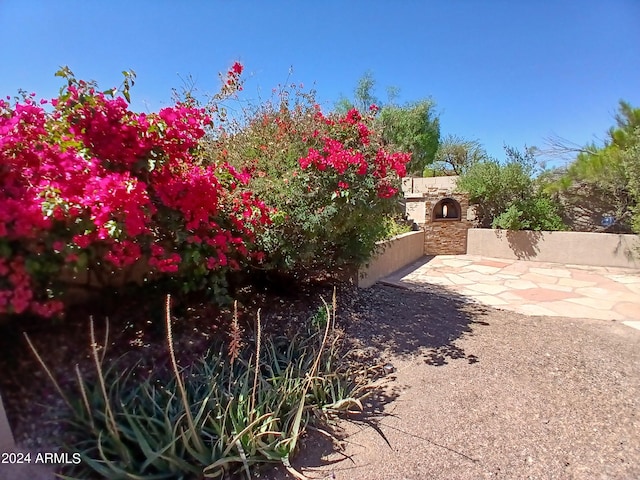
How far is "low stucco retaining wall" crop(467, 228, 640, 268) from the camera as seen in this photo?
7988mm

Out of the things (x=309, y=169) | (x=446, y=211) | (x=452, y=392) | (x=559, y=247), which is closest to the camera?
(x=452, y=392)

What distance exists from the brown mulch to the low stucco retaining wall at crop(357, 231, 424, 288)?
1.53m

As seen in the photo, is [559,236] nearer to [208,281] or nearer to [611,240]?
[611,240]

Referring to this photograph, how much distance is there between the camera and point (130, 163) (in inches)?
98.7

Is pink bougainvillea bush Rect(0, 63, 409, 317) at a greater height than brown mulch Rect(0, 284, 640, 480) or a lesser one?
greater

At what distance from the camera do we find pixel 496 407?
2.64m

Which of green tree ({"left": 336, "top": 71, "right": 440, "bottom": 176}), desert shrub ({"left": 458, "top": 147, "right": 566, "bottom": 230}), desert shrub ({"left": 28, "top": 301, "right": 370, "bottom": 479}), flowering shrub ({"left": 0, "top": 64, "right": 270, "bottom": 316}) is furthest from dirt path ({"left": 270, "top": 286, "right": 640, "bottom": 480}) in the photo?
green tree ({"left": 336, "top": 71, "right": 440, "bottom": 176})

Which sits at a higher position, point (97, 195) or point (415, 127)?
point (415, 127)

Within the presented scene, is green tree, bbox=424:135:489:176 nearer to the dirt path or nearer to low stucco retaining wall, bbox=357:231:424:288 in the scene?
low stucco retaining wall, bbox=357:231:424:288

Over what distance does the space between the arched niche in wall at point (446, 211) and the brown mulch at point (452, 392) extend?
5625mm

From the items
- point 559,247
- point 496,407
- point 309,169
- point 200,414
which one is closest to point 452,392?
point 496,407

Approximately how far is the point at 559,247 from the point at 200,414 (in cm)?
949

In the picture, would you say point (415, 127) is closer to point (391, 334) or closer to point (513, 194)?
point (513, 194)

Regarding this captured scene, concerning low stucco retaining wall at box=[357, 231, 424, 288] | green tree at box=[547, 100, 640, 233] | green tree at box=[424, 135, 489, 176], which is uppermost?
green tree at box=[424, 135, 489, 176]
